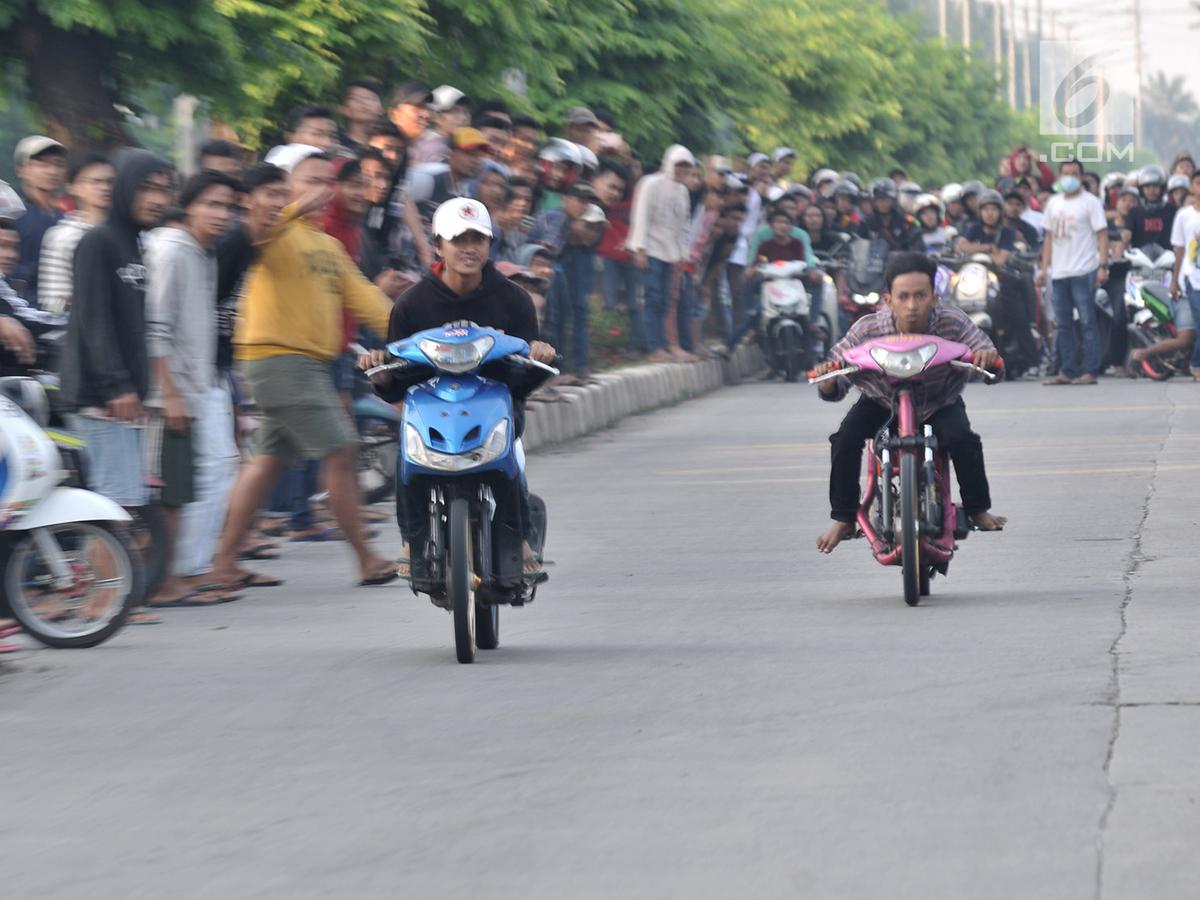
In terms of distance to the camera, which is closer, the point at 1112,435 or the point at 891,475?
the point at 891,475

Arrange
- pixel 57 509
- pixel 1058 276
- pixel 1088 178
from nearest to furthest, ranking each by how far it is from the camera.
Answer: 1. pixel 57 509
2. pixel 1058 276
3. pixel 1088 178

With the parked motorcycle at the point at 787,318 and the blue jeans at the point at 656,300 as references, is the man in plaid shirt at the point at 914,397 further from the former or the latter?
the parked motorcycle at the point at 787,318

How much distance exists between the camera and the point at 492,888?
530 centimetres

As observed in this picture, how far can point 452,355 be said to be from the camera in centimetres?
848

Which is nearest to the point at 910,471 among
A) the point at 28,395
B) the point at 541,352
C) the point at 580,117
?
Result: the point at 541,352

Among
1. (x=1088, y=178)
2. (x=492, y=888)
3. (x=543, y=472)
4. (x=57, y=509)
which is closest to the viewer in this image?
(x=492, y=888)

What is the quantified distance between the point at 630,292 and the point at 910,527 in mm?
13225

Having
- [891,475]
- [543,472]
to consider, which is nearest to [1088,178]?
[543,472]

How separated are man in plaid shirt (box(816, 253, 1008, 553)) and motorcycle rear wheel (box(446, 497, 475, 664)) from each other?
6.51 feet

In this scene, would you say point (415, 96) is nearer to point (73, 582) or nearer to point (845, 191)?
point (73, 582)

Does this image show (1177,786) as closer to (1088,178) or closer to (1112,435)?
(1112,435)

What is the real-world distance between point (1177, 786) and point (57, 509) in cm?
443

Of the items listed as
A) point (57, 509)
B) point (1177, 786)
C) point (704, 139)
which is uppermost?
point (704, 139)

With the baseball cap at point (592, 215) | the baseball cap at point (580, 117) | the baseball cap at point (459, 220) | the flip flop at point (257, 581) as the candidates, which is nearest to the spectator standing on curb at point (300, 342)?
the flip flop at point (257, 581)
